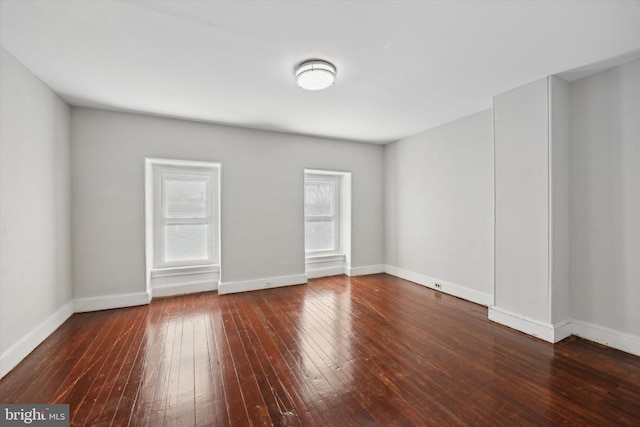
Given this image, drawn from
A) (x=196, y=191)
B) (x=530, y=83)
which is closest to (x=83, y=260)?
(x=196, y=191)

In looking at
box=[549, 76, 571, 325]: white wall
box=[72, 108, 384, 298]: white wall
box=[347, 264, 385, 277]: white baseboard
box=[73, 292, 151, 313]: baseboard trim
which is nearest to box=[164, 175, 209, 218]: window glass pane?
box=[72, 108, 384, 298]: white wall

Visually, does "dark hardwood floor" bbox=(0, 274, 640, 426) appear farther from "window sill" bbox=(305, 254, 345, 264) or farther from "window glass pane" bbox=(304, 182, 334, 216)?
"window glass pane" bbox=(304, 182, 334, 216)

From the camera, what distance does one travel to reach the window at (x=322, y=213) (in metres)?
5.12

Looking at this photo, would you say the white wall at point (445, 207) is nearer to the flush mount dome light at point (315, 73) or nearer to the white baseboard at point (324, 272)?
the white baseboard at point (324, 272)

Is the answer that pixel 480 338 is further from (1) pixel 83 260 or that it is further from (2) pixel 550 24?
(1) pixel 83 260

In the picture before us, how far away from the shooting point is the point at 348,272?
5148 mm

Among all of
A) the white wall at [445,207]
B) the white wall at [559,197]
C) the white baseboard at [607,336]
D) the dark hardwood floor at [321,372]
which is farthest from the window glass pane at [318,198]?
the white baseboard at [607,336]

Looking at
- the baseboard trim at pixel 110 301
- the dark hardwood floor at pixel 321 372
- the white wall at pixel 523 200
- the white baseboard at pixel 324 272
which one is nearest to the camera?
the dark hardwood floor at pixel 321 372

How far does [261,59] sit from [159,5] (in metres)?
0.81

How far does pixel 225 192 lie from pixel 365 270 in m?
3.02

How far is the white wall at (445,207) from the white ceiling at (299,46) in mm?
810

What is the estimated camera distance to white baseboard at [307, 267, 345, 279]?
499cm

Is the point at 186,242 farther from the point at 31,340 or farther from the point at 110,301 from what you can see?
the point at 31,340

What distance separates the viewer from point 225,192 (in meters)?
4.13
